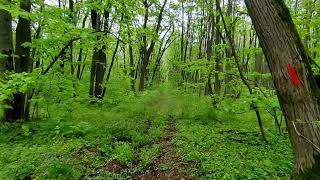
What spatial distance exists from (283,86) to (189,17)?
92.4ft

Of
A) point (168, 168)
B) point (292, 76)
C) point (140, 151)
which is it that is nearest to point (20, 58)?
point (140, 151)

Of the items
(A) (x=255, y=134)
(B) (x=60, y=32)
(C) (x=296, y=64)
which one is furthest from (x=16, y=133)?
(C) (x=296, y=64)

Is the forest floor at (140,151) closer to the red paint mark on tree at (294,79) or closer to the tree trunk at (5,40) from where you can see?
the tree trunk at (5,40)

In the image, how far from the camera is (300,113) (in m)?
3.29

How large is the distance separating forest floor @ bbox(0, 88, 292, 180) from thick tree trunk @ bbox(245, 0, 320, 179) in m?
1.45

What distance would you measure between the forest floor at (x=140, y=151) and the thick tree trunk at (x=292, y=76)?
1.45 meters

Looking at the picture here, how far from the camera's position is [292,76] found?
326 cm

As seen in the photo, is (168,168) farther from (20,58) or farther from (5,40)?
(5,40)

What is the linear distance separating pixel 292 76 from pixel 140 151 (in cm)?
396

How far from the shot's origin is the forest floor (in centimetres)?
495

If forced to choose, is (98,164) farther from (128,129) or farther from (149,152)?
(128,129)

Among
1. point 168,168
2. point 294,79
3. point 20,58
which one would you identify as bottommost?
point 168,168

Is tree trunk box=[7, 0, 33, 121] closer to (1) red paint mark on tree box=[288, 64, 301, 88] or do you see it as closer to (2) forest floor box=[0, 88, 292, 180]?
(2) forest floor box=[0, 88, 292, 180]

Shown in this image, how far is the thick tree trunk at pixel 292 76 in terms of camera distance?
3.27 m
